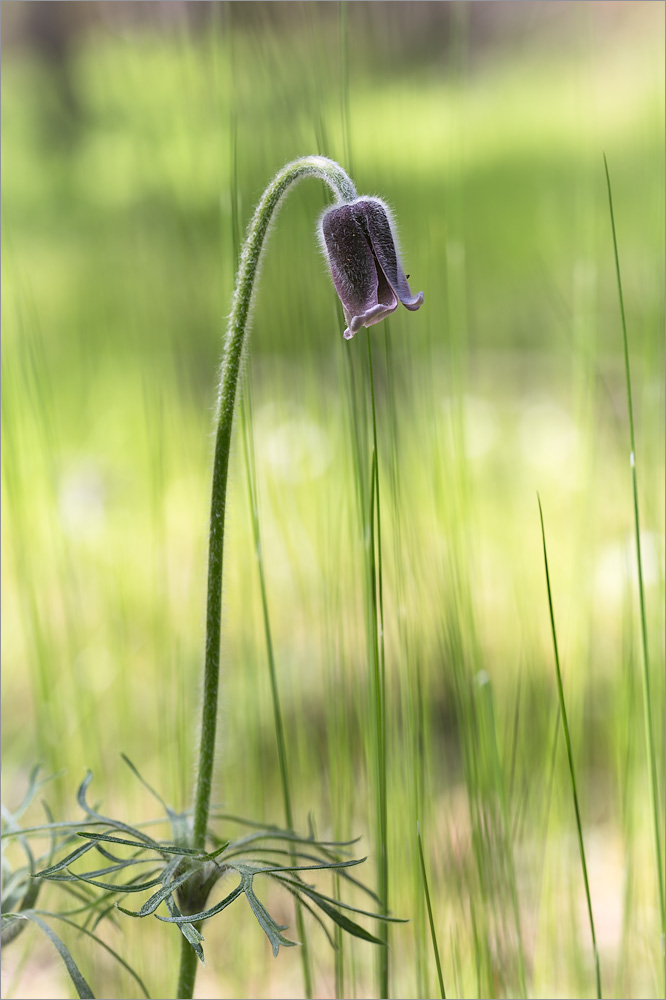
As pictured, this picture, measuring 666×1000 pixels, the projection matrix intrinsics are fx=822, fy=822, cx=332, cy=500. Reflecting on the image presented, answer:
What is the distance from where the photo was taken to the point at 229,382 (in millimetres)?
515

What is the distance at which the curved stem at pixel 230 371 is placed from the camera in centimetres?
50

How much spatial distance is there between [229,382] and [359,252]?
117 mm

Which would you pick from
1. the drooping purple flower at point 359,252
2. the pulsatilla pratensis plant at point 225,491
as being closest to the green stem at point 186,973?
the pulsatilla pratensis plant at point 225,491

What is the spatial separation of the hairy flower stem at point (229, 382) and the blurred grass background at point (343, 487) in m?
0.15

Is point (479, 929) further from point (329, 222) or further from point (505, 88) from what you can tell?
point (505, 88)

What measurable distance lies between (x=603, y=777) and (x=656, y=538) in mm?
A: 857

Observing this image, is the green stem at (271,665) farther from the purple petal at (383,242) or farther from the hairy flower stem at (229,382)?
the purple petal at (383,242)

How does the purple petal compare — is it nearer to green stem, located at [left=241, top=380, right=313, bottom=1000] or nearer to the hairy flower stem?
the hairy flower stem

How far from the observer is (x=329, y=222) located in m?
0.53

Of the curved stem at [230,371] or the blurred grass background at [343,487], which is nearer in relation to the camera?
the curved stem at [230,371]

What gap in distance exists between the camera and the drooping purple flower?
0.52 metres

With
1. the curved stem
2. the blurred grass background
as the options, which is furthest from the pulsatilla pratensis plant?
the blurred grass background

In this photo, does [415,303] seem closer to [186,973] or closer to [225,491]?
[225,491]

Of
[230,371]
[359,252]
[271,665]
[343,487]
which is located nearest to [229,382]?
[230,371]
